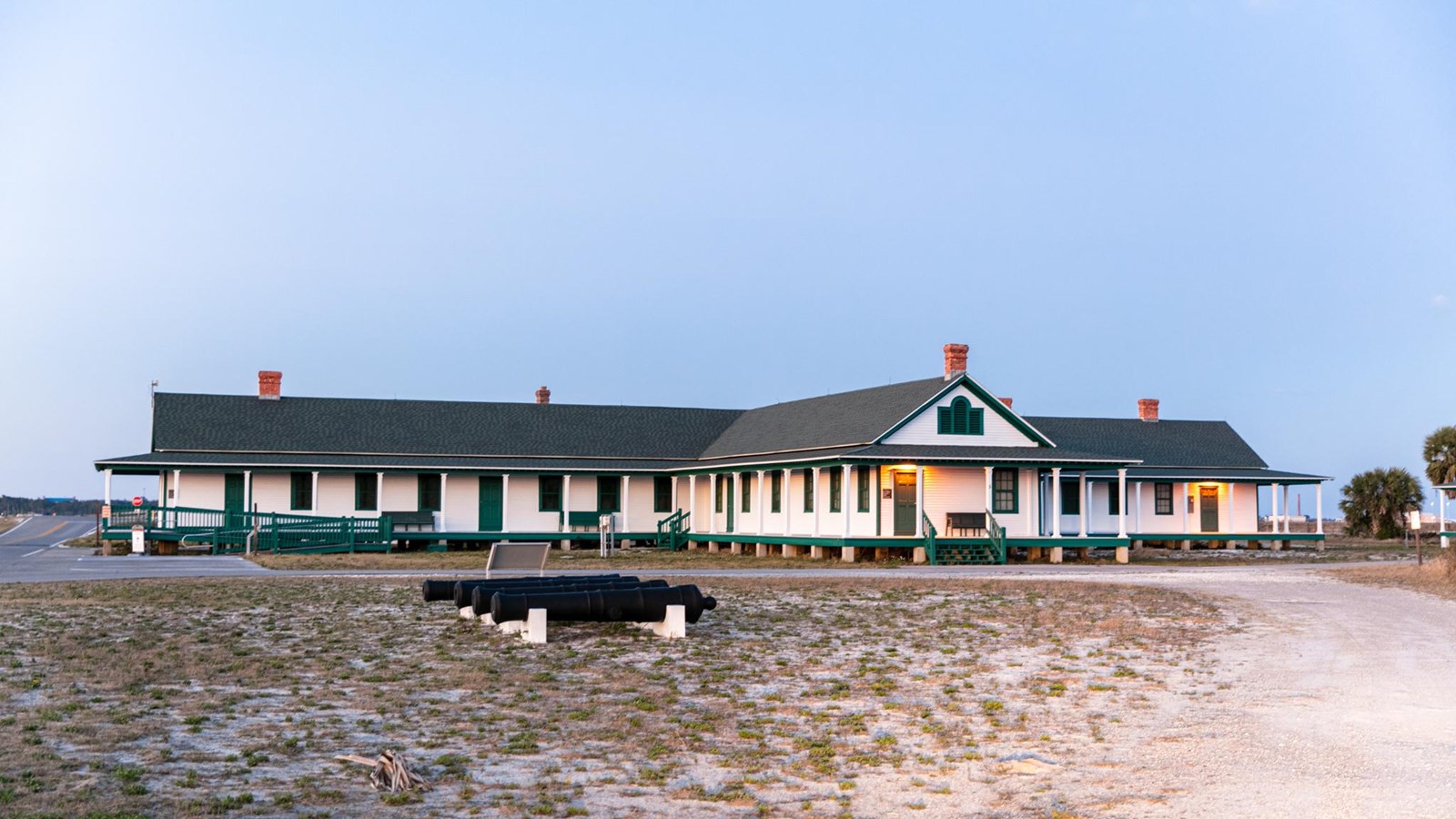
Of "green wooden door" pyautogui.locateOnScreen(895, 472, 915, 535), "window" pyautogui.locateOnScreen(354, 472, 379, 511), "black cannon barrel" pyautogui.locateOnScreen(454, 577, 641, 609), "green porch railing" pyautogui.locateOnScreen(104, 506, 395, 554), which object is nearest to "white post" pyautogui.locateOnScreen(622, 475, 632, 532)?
"green porch railing" pyautogui.locateOnScreen(104, 506, 395, 554)

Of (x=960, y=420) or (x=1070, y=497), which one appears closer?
(x=960, y=420)

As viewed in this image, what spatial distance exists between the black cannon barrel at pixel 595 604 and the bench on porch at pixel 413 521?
95.5ft

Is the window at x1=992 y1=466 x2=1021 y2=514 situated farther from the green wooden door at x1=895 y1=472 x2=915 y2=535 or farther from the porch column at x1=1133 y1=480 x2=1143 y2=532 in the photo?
the porch column at x1=1133 y1=480 x2=1143 y2=532

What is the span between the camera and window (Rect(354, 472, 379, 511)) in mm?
45062

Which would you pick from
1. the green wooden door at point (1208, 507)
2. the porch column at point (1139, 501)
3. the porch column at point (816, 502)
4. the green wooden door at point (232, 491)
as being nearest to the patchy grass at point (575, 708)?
the porch column at point (816, 502)

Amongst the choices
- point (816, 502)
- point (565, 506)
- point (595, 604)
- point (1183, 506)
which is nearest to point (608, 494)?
point (565, 506)

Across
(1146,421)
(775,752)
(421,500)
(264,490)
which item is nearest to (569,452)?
(421,500)

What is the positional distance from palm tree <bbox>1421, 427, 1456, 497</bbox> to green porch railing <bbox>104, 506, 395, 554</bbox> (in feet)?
130

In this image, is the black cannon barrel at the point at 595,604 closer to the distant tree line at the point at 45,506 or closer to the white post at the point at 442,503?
the white post at the point at 442,503

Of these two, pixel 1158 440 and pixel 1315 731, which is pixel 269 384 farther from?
pixel 1315 731

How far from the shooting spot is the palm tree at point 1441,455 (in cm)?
5359

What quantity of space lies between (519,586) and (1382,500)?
1931 inches

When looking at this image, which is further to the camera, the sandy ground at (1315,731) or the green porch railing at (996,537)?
the green porch railing at (996,537)

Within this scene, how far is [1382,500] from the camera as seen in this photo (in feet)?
185
